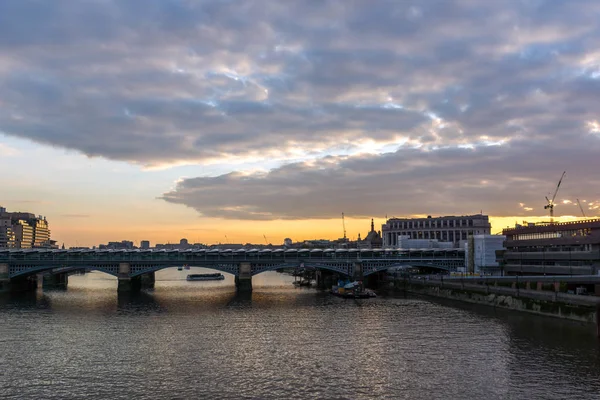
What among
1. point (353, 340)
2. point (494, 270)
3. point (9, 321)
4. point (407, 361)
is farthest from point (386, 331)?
point (494, 270)

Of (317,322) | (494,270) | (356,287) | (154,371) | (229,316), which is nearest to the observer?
(154,371)

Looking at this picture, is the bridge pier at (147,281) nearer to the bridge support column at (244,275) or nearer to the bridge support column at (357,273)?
the bridge support column at (244,275)

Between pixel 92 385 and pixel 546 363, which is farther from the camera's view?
pixel 546 363

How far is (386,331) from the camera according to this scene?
8431 cm

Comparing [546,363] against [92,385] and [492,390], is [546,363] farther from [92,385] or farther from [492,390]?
[92,385]

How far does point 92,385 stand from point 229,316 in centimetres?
5106

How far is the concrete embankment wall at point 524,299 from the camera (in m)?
88.1

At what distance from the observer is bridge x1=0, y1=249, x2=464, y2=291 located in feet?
536

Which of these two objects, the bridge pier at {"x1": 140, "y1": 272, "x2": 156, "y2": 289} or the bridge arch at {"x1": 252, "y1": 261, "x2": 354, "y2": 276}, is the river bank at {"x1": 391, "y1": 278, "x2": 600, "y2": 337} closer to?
the bridge arch at {"x1": 252, "y1": 261, "x2": 354, "y2": 276}

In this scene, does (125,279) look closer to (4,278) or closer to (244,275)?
(4,278)

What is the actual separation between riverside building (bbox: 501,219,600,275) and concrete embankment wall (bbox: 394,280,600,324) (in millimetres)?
23526

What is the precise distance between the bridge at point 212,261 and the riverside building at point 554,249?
25.7 metres

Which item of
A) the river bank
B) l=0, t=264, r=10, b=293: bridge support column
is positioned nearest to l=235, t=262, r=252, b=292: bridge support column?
the river bank

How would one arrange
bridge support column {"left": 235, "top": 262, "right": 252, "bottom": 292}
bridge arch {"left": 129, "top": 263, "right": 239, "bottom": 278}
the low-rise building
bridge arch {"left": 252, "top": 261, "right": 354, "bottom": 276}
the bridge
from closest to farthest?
the bridge < bridge arch {"left": 129, "top": 263, "right": 239, "bottom": 278} < bridge support column {"left": 235, "top": 262, "right": 252, "bottom": 292} < the low-rise building < bridge arch {"left": 252, "top": 261, "right": 354, "bottom": 276}
